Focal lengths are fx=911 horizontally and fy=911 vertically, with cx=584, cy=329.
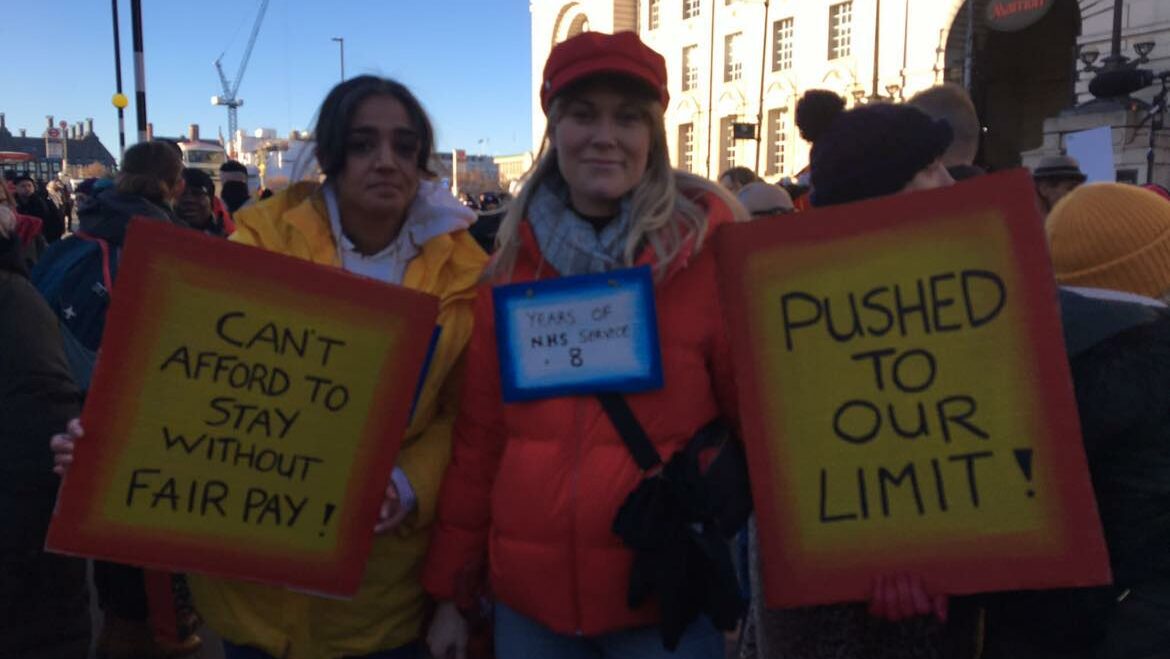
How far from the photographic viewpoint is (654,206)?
6.16 feet

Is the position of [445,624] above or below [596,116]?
below

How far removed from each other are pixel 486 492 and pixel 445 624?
317 mm

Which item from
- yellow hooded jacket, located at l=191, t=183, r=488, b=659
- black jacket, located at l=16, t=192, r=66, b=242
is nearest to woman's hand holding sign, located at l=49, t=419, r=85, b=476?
yellow hooded jacket, located at l=191, t=183, r=488, b=659

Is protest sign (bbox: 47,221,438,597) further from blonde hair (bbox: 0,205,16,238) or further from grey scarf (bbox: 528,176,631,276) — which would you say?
blonde hair (bbox: 0,205,16,238)

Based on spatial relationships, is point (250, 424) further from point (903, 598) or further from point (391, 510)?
point (903, 598)

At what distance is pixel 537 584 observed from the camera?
1.82 metres

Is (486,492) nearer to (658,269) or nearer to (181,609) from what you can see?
(658,269)

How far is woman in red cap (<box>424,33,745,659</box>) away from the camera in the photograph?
1.78 m

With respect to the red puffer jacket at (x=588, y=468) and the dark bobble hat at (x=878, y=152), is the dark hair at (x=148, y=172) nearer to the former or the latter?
the red puffer jacket at (x=588, y=468)

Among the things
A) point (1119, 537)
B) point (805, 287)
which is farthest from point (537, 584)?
point (1119, 537)

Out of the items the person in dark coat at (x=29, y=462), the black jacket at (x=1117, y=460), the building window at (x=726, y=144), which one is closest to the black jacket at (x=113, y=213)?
the person in dark coat at (x=29, y=462)

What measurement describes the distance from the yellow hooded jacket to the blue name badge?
0.67 feet

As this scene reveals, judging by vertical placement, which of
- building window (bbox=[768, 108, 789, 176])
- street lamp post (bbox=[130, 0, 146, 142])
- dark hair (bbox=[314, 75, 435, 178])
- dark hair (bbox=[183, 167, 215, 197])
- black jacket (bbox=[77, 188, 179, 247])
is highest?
building window (bbox=[768, 108, 789, 176])

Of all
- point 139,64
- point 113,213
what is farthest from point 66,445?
point 139,64
